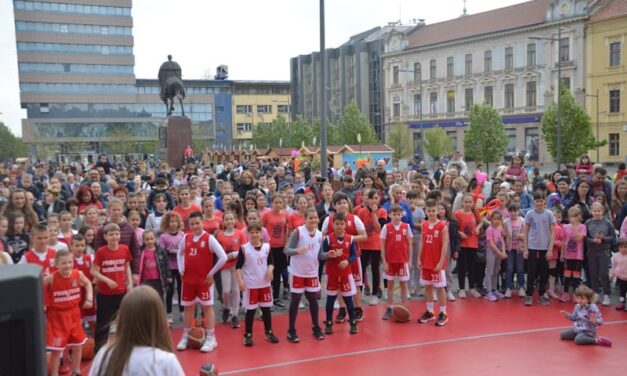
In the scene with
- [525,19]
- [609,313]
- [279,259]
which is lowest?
[609,313]

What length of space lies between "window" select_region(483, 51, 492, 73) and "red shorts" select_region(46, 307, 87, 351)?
197 ft

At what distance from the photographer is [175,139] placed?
2308 centimetres

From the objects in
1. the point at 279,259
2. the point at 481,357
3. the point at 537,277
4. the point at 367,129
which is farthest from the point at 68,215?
the point at 367,129

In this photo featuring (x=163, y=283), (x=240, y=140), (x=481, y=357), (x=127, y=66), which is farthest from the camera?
(x=240, y=140)

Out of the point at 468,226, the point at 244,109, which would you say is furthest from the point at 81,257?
the point at 244,109

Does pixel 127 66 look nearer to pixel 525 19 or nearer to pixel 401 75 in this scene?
pixel 401 75

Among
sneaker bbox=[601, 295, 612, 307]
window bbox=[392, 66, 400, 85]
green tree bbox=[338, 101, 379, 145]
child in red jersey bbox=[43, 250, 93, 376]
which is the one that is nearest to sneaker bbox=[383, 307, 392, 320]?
sneaker bbox=[601, 295, 612, 307]

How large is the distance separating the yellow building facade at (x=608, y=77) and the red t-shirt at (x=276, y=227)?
161ft

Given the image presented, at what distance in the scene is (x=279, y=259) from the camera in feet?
32.0

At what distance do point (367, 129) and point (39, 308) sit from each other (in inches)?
2341

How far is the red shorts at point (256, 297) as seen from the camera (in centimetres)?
759

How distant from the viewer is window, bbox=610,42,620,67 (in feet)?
166

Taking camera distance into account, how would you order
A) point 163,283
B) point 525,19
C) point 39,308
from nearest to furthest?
point 39,308 < point 163,283 < point 525,19

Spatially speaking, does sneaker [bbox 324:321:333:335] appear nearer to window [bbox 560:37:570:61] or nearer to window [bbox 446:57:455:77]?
window [bbox 560:37:570:61]
